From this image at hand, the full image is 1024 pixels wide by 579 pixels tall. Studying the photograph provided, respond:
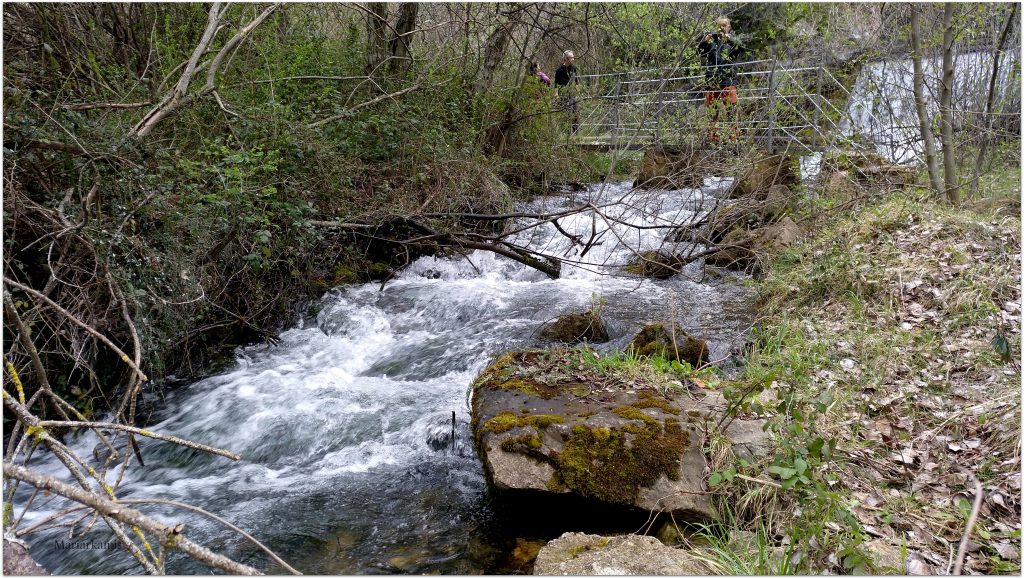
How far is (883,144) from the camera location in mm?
7871

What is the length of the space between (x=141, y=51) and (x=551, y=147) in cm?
684

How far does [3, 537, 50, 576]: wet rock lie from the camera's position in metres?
2.34

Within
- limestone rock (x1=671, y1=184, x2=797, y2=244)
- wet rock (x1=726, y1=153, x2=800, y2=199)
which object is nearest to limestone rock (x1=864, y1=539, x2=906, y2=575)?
limestone rock (x1=671, y1=184, x2=797, y2=244)

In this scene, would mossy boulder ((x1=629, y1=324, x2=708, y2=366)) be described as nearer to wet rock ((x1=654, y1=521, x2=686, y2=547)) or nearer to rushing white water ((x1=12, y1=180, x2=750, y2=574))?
rushing white water ((x1=12, y1=180, x2=750, y2=574))

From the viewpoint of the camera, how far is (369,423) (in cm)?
519

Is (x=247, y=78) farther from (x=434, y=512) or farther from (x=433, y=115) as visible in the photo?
(x=434, y=512)

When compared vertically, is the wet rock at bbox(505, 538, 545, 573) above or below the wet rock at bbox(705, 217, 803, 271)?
below

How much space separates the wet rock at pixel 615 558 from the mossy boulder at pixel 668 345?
2.45 metres

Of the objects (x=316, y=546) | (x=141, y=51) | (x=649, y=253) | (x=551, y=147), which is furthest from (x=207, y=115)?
(x=551, y=147)

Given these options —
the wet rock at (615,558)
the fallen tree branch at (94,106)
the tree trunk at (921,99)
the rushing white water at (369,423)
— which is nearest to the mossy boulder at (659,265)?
the rushing white water at (369,423)

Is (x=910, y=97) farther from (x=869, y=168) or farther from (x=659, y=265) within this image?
(x=659, y=265)

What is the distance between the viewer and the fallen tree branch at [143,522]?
1.65 meters

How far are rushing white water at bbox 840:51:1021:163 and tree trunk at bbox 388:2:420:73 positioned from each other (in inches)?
254

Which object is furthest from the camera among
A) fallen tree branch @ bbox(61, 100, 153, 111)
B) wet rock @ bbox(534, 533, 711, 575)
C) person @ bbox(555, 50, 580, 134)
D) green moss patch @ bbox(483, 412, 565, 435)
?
person @ bbox(555, 50, 580, 134)
